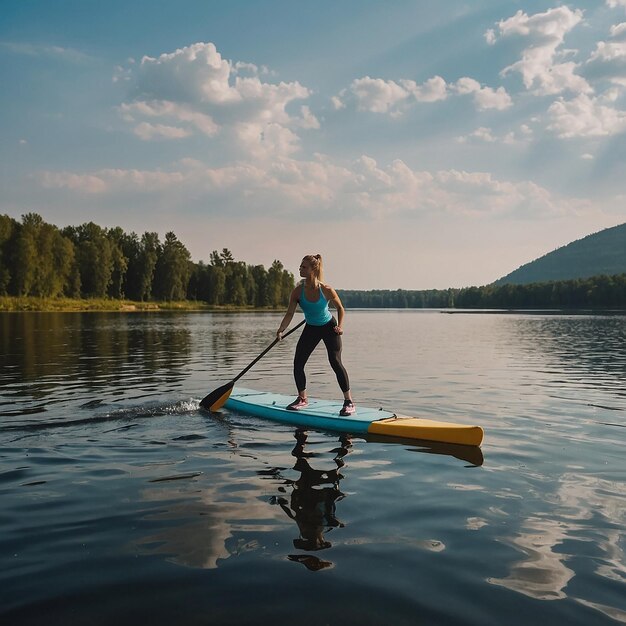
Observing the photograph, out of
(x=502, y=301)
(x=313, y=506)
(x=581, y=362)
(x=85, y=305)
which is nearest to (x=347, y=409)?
(x=313, y=506)

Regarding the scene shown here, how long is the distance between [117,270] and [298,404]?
99073 mm

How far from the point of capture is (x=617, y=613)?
376cm

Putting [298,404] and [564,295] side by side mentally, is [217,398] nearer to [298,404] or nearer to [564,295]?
[298,404]

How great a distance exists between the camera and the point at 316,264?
31.2 feet

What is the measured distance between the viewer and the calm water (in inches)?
151

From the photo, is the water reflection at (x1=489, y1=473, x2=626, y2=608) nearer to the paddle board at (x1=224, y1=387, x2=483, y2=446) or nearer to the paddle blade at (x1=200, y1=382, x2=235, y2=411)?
the paddle board at (x1=224, y1=387, x2=483, y2=446)

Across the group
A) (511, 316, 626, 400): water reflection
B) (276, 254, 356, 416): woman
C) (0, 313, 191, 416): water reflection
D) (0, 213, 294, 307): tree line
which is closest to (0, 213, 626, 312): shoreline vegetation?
(0, 213, 294, 307): tree line

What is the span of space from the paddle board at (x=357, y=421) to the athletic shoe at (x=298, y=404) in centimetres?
8

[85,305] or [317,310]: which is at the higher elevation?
[85,305]

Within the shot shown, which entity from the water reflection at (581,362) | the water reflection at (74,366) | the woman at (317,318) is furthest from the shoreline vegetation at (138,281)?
the woman at (317,318)

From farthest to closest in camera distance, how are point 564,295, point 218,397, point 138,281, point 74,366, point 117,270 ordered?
point 564,295 < point 138,281 < point 117,270 < point 74,366 < point 218,397

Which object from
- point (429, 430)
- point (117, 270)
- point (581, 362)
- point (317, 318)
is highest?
point (117, 270)

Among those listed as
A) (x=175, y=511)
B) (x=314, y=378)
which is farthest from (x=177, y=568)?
(x=314, y=378)

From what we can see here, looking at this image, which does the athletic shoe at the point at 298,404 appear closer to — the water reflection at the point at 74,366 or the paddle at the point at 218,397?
the paddle at the point at 218,397
